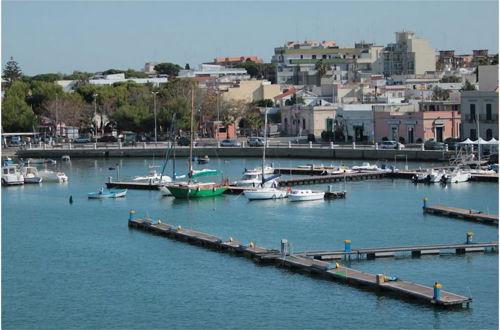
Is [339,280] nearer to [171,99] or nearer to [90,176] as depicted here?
[90,176]

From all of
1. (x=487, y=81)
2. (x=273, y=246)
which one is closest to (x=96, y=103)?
(x=487, y=81)

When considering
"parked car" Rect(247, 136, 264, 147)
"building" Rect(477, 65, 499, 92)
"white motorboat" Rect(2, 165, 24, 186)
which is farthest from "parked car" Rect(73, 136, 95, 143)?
"building" Rect(477, 65, 499, 92)

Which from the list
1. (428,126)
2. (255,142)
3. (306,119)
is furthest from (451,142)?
(306,119)

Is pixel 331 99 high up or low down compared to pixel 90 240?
up

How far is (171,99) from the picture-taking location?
93.6m

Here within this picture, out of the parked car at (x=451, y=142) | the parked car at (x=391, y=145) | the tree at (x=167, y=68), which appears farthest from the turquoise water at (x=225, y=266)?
the tree at (x=167, y=68)

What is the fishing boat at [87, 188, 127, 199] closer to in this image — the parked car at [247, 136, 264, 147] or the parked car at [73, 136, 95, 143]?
the parked car at [247, 136, 264, 147]

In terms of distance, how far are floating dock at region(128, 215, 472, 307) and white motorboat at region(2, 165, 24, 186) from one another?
2051 centimetres

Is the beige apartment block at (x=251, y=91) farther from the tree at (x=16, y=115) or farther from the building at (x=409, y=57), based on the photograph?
the building at (x=409, y=57)

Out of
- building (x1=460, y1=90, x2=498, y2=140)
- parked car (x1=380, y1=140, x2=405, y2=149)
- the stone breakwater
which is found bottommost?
the stone breakwater

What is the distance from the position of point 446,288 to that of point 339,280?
284cm

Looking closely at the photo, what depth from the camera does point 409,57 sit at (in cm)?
13025

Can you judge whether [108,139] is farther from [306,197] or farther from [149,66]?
[149,66]

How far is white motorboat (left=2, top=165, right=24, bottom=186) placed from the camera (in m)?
60.5
